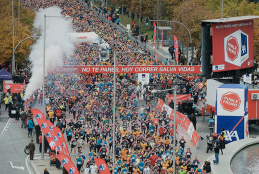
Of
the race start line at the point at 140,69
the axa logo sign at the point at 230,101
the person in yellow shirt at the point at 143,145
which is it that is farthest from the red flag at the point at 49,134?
the race start line at the point at 140,69

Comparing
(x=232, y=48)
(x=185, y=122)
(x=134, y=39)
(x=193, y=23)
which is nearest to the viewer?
(x=185, y=122)

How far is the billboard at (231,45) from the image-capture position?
137 ft

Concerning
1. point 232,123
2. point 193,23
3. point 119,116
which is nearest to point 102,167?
point 232,123

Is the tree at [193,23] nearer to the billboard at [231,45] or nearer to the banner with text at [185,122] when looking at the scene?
the banner with text at [185,122]

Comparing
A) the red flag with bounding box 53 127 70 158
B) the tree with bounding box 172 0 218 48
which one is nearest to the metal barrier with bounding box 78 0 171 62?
the tree with bounding box 172 0 218 48

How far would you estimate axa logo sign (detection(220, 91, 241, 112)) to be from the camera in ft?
128

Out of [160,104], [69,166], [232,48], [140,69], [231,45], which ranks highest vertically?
[231,45]

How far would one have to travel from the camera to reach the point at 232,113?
38969 millimetres

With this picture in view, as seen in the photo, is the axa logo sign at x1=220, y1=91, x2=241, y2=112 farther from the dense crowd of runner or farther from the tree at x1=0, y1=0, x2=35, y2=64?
the tree at x1=0, y1=0, x2=35, y2=64

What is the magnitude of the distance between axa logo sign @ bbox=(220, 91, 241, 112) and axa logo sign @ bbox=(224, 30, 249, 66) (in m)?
4.17

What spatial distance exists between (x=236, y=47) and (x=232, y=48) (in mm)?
448

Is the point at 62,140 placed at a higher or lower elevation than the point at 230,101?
lower

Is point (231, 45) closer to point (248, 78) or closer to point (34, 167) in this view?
point (248, 78)

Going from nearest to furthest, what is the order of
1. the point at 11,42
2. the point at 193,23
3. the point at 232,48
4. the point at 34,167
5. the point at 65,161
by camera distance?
the point at 65,161
the point at 34,167
the point at 232,48
the point at 11,42
the point at 193,23
